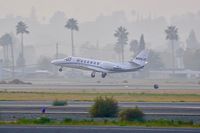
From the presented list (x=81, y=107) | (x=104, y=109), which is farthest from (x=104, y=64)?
(x=104, y=109)

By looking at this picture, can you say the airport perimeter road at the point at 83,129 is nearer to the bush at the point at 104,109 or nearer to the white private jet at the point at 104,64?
the bush at the point at 104,109

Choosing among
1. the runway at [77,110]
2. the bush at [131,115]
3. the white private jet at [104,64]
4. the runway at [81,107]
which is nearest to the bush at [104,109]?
the runway at [77,110]

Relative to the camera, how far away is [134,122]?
47.7 meters

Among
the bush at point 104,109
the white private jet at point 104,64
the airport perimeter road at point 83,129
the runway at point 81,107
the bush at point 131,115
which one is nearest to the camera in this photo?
the airport perimeter road at point 83,129

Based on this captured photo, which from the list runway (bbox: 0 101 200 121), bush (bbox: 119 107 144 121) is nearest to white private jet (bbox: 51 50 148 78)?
runway (bbox: 0 101 200 121)

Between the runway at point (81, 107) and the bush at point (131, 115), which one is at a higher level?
the runway at point (81, 107)

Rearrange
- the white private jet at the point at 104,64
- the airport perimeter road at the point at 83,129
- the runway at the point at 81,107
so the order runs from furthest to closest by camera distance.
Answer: the white private jet at the point at 104,64 < the runway at the point at 81,107 < the airport perimeter road at the point at 83,129

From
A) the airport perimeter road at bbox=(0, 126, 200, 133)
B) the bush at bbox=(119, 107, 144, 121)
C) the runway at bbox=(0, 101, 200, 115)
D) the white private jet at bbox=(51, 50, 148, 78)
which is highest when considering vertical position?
the white private jet at bbox=(51, 50, 148, 78)

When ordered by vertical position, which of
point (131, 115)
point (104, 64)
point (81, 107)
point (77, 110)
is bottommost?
point (131, 115)

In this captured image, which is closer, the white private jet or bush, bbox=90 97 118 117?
bush, bbox=90 97 118 117

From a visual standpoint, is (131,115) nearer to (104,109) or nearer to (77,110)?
(104,109)

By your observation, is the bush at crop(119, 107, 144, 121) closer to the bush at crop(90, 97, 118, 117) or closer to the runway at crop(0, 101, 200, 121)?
the runway at crop(0, 101, 200, 121)

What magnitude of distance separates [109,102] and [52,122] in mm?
7060

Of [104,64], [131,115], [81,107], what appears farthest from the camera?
[104,64]
